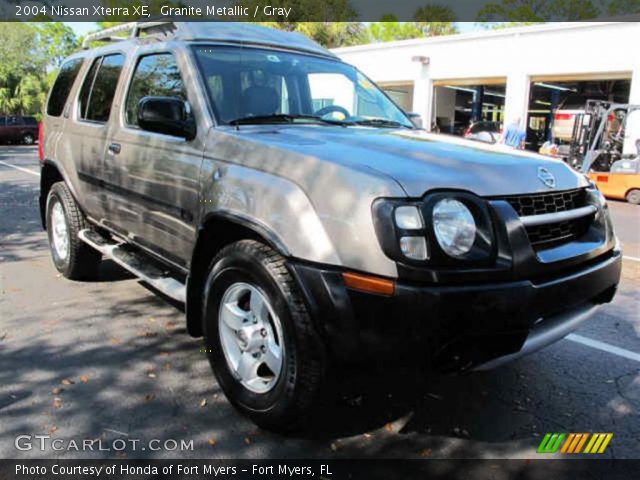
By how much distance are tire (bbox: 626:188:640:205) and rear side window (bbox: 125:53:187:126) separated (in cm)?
1211

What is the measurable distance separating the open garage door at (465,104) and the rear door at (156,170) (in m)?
19.3

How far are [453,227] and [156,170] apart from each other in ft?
6.77

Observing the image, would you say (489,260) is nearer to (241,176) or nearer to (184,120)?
(241,176)

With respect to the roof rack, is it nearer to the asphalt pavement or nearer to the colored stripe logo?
the asphalt pavement

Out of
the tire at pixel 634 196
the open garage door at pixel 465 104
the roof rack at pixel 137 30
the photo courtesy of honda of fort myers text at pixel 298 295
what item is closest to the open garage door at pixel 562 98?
the open garage door at pixel 465 104

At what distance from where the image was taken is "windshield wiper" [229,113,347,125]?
334 centimetres

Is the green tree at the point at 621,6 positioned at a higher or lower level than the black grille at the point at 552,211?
higher

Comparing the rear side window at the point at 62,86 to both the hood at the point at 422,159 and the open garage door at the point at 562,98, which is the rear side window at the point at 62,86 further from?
the open garage door at the point at 562,98

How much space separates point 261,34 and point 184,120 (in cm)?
120

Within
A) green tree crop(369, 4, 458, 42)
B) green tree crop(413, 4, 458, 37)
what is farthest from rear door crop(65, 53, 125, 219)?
green tree crop(413, 4, 458, 37)

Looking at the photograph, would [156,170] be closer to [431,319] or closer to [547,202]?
[431,319]

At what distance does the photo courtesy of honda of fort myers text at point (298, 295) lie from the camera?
2383 millimetres

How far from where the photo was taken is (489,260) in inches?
93.9

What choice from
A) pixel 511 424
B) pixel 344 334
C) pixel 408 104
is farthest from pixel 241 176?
pixel 408 104
